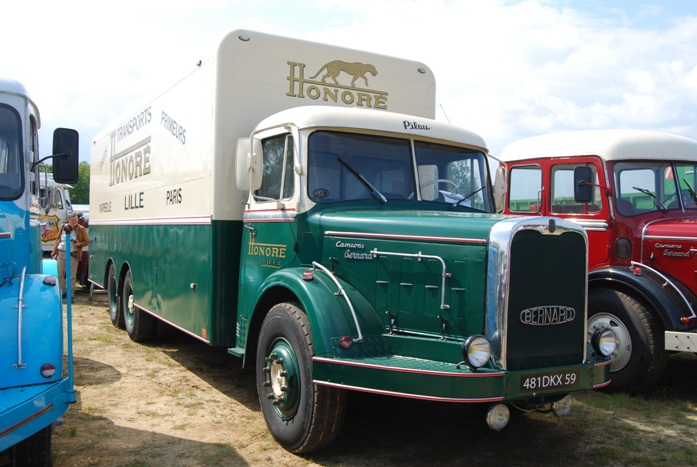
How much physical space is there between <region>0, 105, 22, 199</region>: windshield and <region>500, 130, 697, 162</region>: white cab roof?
552 centimetres

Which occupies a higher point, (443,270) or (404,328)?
(443,270)

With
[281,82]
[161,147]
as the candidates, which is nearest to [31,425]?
[281,82]

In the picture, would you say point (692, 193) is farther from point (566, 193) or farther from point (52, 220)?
point (52, 220)

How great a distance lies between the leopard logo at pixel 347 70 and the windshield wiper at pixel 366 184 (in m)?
1.51

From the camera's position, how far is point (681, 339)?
6020 millimetres

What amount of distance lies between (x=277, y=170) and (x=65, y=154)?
162 cm

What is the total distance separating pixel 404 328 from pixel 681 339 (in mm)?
3111

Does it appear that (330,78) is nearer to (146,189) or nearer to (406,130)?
(406,130)

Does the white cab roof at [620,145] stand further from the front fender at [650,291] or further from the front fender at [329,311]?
the front fender at [329,311]

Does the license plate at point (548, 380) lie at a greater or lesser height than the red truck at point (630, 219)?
lesser

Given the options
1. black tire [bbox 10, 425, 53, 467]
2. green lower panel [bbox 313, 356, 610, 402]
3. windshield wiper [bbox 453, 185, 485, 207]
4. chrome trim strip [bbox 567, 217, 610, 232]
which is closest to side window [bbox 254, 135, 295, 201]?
windshield wiper [bbox 453, 185, 485, 207]

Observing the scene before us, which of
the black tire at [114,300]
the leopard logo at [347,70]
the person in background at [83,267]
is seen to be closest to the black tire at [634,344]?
the leopard logo at [347,70]

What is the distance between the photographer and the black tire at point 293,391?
174 inches

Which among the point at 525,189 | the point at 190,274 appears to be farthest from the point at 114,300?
the point at 525,189
